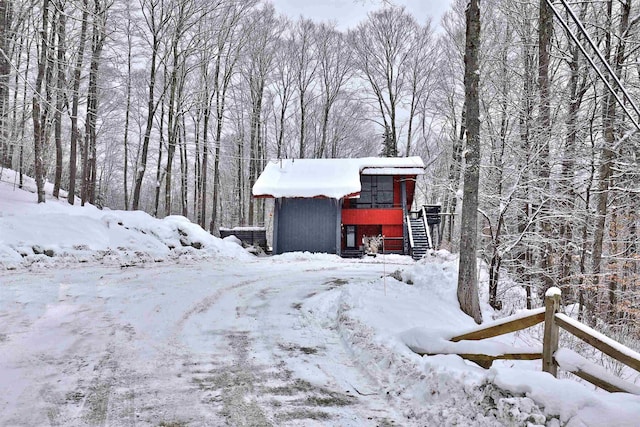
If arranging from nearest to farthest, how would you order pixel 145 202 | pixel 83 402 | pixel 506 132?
pixel 83 402
pixel 506 132
pixel 145 202

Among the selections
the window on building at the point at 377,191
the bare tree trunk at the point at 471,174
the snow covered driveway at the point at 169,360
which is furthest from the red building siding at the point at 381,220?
the snow covered driveway at the point at 169,360

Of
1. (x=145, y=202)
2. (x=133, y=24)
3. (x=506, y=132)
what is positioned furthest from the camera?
(x=145, y=202)

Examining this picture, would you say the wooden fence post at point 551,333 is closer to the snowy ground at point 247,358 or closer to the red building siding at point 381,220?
the snowy ground at point 247,358

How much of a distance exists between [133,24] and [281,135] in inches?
557

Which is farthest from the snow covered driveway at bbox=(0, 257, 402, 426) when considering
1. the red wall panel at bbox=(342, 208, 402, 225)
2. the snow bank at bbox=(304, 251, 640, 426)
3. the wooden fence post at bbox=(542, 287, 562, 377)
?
the red wall panel at bbox=(342, 208, 402, 225)

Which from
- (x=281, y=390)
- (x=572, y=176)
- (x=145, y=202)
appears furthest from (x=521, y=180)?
(x=145, y=202)

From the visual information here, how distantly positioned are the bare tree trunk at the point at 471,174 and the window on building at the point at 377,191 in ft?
54.6

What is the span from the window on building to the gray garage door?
290cm

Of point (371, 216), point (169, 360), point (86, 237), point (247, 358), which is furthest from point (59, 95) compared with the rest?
point (247, 358)

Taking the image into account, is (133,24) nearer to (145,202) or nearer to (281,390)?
(281,390)

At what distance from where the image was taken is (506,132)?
12.0m

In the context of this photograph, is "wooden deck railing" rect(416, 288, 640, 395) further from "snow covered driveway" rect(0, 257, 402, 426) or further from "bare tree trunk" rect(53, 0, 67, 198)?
"bare tree trunk" rect(53, 0, 67, 198)

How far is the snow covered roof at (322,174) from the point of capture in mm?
22078

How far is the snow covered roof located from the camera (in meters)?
22.1
